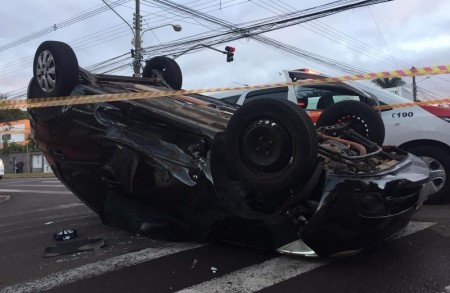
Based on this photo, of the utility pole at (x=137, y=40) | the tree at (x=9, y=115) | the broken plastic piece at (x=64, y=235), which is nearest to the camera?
the broken plastic piece at (x=64, y=235)

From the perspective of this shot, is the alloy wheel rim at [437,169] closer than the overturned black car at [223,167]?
No

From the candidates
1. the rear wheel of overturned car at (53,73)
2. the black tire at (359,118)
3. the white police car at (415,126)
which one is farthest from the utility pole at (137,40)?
the black tire at (359,118)

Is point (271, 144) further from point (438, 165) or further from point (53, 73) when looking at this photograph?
point (438, 165)

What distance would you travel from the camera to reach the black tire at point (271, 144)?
361 centimetres

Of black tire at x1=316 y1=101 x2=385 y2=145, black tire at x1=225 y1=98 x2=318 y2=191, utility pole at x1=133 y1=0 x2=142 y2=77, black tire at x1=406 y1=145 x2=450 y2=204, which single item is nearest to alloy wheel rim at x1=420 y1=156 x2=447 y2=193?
black tire at x1=406 y1=145 x2=450 y2=204

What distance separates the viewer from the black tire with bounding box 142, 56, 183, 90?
6730mm

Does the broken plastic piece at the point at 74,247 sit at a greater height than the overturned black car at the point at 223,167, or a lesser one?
lesser

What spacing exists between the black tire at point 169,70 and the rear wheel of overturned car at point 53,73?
1814mm

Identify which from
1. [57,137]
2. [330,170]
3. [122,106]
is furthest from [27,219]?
[330,170]

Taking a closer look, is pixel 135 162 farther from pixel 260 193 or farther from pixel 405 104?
pixel 405 104

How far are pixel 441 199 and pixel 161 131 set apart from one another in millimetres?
4156

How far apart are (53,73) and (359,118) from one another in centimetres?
356

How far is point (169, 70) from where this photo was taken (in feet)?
22.2

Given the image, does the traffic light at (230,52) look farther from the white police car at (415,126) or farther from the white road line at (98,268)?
the white road line at (98,268)
